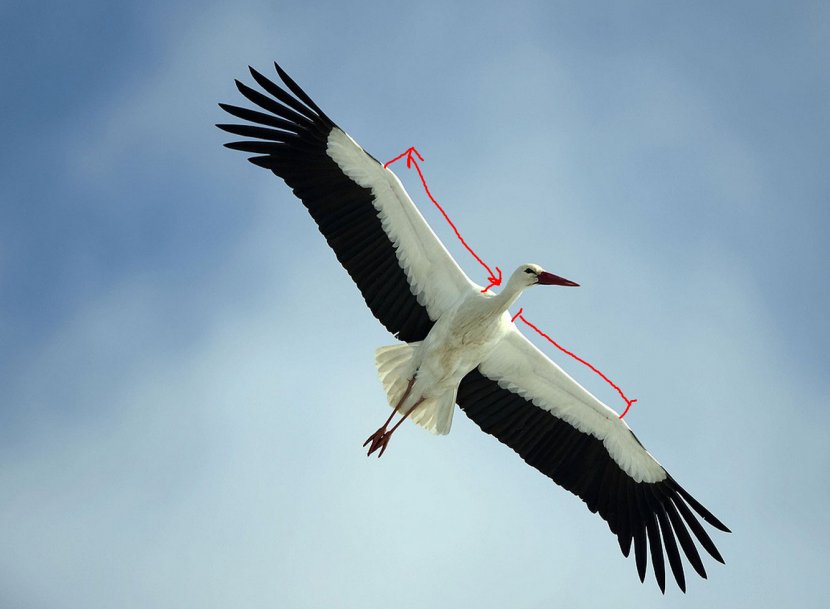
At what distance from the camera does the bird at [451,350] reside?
1118cm

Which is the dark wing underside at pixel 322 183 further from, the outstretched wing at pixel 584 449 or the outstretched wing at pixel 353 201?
the outstretched wing at pixel 584 449

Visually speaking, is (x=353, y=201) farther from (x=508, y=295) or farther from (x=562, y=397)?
(x=562, y=397)

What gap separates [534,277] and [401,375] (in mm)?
1560

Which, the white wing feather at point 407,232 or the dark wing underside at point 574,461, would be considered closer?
the white wing feather at point 407,232

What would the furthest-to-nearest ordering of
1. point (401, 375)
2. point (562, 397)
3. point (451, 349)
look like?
point (562, 397) < point (401, 375) < point (451, 349)

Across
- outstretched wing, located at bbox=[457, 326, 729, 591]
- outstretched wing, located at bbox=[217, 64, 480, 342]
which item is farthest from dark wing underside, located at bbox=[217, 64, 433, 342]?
outstretched wing, located at bbox=[457, 326, 729, 591]

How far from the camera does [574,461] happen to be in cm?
1197

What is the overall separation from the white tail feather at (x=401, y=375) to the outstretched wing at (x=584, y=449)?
39 centimetres

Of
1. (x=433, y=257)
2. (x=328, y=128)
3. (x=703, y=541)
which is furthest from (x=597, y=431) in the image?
(x=328, y=128)

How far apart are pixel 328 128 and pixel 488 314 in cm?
227

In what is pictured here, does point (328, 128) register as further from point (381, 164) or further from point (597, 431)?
point (597, 431)

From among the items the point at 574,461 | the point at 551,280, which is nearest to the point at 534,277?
the point at 551,280

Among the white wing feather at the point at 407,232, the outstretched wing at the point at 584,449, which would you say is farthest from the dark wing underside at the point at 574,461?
the white wing feather at the point at 407,232

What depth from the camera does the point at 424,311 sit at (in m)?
11.6
